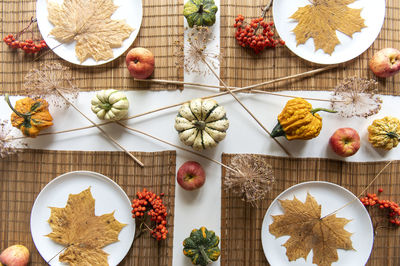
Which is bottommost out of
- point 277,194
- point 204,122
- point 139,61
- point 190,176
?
point 277,194

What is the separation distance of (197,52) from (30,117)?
95cm

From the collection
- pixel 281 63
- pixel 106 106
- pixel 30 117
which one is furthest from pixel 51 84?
pixel 281 63

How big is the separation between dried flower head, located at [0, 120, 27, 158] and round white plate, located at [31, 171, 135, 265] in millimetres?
295

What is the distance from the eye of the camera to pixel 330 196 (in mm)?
1543

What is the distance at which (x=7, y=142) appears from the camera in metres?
1.59

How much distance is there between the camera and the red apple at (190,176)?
149 cm

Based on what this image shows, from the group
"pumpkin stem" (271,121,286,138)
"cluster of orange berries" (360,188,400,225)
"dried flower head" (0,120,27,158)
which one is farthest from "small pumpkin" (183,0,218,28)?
"cluster of orange berries" (360,188,400,225)

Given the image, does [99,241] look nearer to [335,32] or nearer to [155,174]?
[155,174]

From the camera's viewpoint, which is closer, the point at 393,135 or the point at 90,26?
the point at 393,135

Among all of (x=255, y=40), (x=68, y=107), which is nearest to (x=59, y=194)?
(x=68, y=107)

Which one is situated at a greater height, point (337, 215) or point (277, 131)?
point (277, 131)

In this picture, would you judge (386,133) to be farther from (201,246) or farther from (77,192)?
(77,192)

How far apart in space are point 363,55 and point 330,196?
80cm

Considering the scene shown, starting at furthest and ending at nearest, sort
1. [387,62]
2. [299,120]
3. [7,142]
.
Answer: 1. [7,142]
2. [387,62]
3. [299,120]
